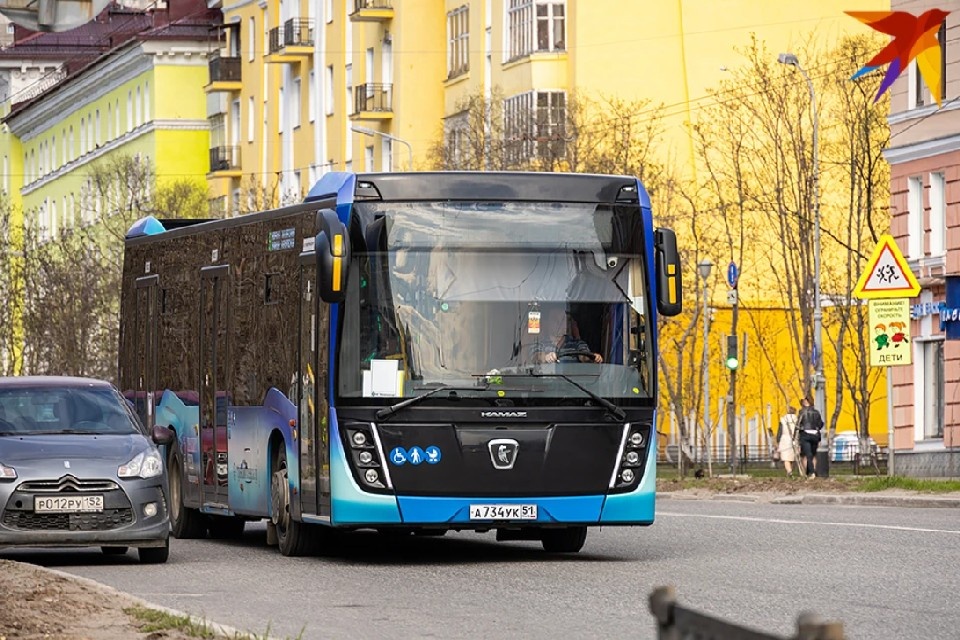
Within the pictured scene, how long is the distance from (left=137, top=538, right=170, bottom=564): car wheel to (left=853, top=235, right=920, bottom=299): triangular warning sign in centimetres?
1493

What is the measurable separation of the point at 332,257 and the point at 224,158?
74.1m

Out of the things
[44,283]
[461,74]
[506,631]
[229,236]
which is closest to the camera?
[506,631]

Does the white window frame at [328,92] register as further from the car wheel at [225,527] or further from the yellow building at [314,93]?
the car wheel at [225,527]

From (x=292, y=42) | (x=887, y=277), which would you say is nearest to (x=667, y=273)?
(x=887, y=277)

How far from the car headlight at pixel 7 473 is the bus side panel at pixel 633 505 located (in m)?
4.66

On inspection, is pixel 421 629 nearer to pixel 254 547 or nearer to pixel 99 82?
pixel 254 547

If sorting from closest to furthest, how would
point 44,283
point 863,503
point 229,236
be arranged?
point 229,236
point 863,503
point 44,283

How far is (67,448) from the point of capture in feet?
63.5

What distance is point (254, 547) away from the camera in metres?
23.3

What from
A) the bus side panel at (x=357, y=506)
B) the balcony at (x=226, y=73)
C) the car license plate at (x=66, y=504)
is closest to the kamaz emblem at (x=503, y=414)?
the bus side panel at (x=357, y=506)

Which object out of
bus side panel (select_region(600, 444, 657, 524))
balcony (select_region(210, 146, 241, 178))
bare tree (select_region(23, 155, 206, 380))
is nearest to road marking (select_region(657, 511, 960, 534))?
bus side panel (select_region(600, 444, 657, 524))

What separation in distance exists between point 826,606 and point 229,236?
9.34 metres

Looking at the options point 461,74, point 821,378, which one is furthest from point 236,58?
point 821,378

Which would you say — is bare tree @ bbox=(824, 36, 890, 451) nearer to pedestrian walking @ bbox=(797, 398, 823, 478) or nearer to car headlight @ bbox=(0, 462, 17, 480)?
pedestrian walking @ bbox=(797, 398, 823, 478)
